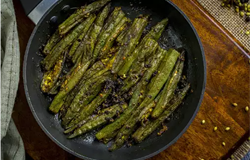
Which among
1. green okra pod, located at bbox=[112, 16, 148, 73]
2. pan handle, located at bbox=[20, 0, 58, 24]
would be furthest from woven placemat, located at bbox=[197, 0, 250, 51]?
pan handle, located at bbox=[20, 0, 58, 24]

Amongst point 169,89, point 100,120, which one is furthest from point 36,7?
point 169,89

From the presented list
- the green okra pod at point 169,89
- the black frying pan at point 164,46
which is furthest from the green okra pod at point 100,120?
the green okra pod at point 169,89

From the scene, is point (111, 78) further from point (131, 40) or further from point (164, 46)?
point (164, 46)

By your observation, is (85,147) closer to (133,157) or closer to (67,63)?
(133,157)

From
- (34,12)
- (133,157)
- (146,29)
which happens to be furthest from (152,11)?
(133,157)

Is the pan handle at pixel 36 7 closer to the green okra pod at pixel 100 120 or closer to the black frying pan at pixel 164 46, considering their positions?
the black frying pan at pixel 164 46

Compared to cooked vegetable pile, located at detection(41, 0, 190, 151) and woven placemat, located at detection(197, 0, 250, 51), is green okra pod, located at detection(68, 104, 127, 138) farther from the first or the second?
woven placemat, located at detection(197, 0, 250, 51)
